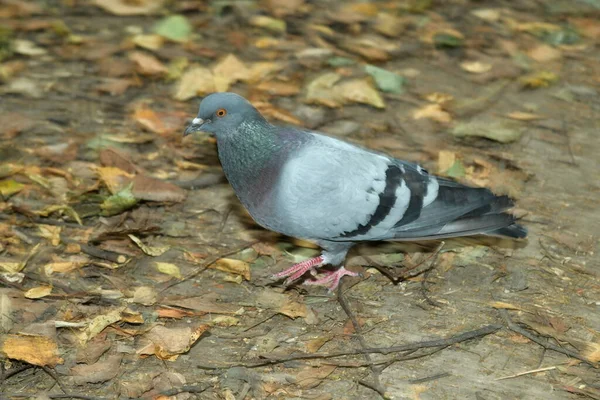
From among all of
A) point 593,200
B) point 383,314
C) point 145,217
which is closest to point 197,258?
point 145,217

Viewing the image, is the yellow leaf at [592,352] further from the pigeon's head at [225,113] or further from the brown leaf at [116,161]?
the brown leaf at [116,161]

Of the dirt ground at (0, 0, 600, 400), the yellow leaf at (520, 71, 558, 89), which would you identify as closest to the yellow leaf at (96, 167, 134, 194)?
the dirt ground at (0, 0, 600, 400)

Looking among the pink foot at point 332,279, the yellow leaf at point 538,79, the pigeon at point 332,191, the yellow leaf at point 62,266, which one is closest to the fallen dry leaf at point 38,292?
the yellow leaf at point 62,266

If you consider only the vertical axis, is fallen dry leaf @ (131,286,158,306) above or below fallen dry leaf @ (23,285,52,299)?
below

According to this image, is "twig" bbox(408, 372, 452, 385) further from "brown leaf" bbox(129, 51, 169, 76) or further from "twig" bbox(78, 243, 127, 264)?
"brown leaf" bbox(129, 51, 169, 76)

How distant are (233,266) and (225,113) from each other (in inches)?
35.3

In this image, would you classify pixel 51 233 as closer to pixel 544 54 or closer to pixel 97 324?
pixel 97 324

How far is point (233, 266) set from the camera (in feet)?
15.4

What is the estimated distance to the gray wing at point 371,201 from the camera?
14.0 feet

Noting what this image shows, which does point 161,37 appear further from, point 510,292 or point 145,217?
point 510,292

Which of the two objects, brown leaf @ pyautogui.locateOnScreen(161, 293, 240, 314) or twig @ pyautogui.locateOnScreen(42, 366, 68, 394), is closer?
twig @ pyautogui.locateOnScreen(42, 366, 68, 394)

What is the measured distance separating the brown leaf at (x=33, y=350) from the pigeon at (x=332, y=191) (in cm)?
125

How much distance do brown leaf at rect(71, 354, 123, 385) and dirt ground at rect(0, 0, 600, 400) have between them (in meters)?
0.01

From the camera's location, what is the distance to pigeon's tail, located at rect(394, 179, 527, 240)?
14.6 ft
